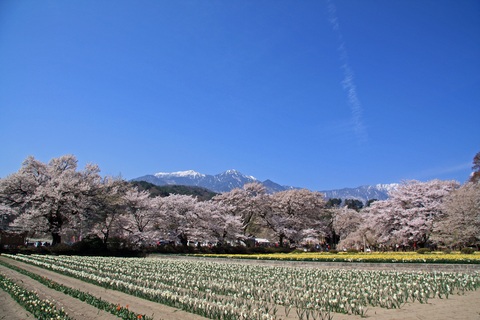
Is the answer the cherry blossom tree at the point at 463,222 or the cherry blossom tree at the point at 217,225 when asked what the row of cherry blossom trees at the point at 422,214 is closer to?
the cherry blossom tree at the point at 463,222

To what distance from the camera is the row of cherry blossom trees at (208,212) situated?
35.0 m

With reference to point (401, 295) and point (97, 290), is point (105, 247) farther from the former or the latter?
point (401, 295)

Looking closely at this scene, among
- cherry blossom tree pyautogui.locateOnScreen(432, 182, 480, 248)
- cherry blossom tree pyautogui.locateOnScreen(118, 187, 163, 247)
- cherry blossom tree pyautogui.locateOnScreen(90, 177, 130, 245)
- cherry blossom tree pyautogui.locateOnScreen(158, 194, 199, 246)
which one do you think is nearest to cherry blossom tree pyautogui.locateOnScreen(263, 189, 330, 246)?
cherry blossom tree pyautogui.locateOnScreen(158, 194, 199, 246)

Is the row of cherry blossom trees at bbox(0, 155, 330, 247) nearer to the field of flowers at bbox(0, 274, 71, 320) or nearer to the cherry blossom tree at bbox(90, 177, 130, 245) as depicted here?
the cherry blossom tree at bbox(90, 177, 130, 245)

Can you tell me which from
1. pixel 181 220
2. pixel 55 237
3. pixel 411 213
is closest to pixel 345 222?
pixel 411 213

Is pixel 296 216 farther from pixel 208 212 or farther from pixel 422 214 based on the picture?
pixel 422 214

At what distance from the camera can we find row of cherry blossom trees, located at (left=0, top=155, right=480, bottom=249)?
3500 cm

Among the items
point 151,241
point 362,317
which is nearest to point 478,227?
point 362,317

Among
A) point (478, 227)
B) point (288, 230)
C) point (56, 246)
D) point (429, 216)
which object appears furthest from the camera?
point (288, 230)

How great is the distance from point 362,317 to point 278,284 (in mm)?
5018

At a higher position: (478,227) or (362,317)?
(478,227)

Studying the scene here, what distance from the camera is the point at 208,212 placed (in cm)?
4678

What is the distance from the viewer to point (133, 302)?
9234 millimetres

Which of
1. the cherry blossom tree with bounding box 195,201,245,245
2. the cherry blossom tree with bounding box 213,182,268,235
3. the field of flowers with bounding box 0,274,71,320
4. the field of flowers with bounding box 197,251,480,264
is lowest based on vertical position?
the field of flowers with bounding box 0,274,71,320
